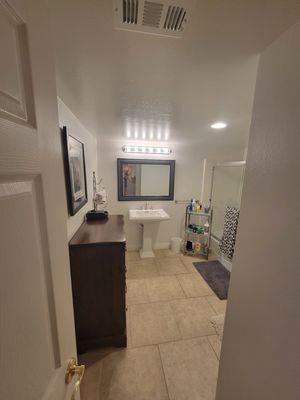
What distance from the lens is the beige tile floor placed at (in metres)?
1.22

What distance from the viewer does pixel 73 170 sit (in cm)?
142

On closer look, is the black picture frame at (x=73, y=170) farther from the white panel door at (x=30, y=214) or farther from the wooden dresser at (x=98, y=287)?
the white panel door at (x=30, y=214)

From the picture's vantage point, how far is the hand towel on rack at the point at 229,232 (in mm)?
2592

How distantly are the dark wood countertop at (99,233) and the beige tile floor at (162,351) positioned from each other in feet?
3.38

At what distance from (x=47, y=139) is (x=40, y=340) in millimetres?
556

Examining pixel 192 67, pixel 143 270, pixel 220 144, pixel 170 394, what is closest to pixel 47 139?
pixel 192 67

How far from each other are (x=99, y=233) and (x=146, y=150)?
1.84 meters

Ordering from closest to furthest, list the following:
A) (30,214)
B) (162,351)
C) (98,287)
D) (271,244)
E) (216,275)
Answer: (30,214), (271,244), (98,287), (162,351), (216,275)

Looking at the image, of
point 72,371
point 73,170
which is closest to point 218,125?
point 73,170

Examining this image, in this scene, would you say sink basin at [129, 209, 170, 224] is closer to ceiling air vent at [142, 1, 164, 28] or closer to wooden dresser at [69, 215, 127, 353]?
wooden dresser at [69, 215, 127, 353]

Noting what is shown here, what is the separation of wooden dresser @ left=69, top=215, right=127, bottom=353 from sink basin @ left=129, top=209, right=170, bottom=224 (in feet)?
4.00

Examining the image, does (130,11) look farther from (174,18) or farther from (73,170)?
(73,170)

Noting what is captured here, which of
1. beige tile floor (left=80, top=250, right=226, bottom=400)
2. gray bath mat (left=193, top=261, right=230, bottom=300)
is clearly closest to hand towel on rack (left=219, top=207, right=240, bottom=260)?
gray bath mat (left=193, top=261, right=230, bottom=300)

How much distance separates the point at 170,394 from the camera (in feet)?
3.94
